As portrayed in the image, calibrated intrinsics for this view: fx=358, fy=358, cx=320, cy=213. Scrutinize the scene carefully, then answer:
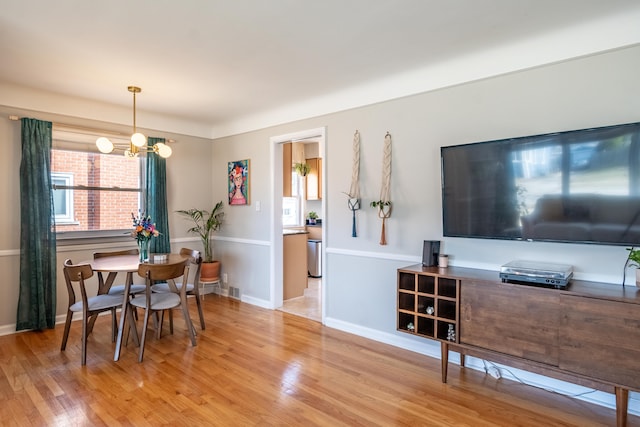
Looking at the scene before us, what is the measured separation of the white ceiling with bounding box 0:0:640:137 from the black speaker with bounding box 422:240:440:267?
4.35 feet

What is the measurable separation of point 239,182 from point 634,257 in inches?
161

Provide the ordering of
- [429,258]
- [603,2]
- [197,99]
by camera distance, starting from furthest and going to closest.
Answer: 1. [197,99]
2. [429,258]
3. [603,2]

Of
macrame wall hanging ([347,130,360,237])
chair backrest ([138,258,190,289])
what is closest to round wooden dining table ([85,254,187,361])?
chair backrest ([138,258,190,289])

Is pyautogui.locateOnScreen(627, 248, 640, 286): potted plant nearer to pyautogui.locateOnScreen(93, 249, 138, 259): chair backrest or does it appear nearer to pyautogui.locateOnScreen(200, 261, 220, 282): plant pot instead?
pyautogui.locateOnScreen(200, 261, 220, 282): plant pot

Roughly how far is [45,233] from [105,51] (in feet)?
6.90

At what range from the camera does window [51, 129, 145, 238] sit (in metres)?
3.93

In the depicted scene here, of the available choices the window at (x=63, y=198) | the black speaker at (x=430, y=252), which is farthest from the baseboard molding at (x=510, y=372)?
the window at (x=63, y=198)

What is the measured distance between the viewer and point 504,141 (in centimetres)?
256

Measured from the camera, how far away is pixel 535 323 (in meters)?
2.20

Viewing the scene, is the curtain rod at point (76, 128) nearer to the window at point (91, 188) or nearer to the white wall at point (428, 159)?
the window at point (91, 188)

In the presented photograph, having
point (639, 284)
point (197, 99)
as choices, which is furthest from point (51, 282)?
point (639, 284)

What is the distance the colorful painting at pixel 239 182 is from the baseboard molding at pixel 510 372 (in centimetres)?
209

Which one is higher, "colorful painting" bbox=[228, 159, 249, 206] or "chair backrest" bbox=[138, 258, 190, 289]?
"colorful painting" bbox=[228, 159, 249, 206]

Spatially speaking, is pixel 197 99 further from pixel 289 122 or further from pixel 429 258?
pixel 429 258
